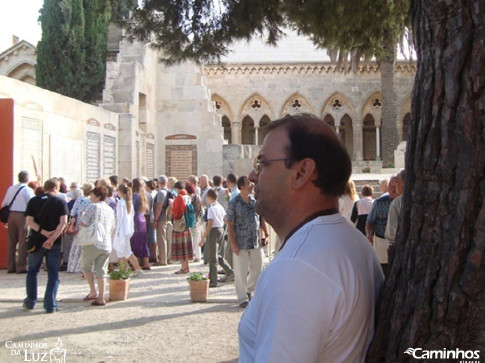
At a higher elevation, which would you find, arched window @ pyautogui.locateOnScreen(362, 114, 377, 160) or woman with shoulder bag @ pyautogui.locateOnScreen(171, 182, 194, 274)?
arched window @ pyautogui.locateOnScreen(362, 114, 377, 160)

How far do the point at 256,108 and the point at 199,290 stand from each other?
2759cm

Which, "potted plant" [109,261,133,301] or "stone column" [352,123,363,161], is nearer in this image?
"potted plant" [109,261,133,301]

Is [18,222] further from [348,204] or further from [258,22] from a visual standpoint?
[258,22]

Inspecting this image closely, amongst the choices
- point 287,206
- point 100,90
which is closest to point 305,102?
point 100,90

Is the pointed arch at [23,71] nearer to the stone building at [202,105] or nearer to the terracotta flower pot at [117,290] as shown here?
A: the stone building at [202,105]

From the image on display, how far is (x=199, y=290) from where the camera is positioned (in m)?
8.01

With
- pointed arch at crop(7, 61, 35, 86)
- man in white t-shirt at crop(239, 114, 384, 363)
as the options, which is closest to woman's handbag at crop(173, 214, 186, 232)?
man in white t-shirt at crop(239, 114, 384, 363)

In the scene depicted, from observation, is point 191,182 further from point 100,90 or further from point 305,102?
point 305,102

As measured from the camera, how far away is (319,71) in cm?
3409

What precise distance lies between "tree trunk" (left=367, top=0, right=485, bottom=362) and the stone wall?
37.3ft

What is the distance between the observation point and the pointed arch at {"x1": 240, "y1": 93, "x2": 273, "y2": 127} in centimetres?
3456

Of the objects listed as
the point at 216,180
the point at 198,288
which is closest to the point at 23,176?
the point at 216,180

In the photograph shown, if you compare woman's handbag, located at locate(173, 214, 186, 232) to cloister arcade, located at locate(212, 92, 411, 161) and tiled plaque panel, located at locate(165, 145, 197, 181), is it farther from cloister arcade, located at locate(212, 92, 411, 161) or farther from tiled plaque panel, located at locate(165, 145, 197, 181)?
cloister arcade, located at locate(212, 92, 411, 161)

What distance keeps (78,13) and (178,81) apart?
19.0ft
